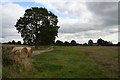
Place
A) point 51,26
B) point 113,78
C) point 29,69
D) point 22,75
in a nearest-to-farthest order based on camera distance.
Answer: point 113,78, point 22,75, point 29,69, point 51,26

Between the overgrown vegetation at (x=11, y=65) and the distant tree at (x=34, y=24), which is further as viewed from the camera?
the distant tree at (x=34, y=24)

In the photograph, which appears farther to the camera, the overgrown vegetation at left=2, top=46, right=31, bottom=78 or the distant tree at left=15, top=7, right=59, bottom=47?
the distant tree at left=15, top=7, right=59, bottom=47

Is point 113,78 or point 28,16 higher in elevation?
point 28,16

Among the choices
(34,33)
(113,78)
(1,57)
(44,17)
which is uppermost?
(44,17)

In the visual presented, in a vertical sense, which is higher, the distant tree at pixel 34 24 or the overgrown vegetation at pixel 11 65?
the distant tree at pixel 34 24

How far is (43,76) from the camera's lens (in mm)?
9406

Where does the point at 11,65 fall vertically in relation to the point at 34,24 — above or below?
below

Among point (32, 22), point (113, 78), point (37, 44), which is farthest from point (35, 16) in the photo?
point (113, 78)

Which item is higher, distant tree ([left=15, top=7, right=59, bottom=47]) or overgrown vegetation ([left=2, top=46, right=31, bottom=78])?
distant tree ([left=15, top=7, right=59, bottom=47])

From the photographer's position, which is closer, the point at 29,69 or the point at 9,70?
the point at 9,70

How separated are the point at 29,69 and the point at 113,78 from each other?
392 cm

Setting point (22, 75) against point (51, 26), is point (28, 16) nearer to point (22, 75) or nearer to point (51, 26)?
point (51, 26)

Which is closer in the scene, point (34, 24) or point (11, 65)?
point (11, 65)

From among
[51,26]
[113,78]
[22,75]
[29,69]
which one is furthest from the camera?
[51,26]
